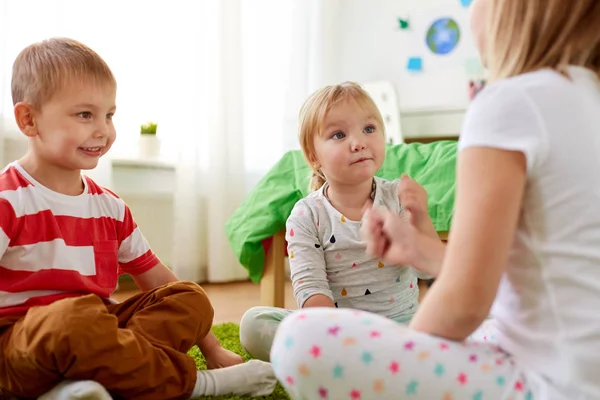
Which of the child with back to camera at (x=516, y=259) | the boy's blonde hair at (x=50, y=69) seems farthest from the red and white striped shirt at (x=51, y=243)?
the child with back to camera at (x=516, y=259)

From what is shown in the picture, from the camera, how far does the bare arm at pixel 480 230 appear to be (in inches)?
23.7

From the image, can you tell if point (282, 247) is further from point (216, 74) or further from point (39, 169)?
point (216, 74)

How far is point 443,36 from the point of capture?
10.6 ft

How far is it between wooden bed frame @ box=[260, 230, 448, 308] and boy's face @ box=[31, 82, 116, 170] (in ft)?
2.64

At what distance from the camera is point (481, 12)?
747 mm

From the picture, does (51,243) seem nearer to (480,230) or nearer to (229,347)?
(229,347)

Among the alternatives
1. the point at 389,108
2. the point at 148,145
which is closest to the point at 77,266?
the point at 148,145

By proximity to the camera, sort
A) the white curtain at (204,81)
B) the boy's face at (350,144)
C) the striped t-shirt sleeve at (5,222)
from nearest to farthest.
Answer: the striped t-shirt sleeve at (5,222)
the boy's face at (350,144)
the white curtain at (204,81)

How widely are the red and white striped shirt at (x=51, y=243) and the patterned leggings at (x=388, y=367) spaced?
52cm

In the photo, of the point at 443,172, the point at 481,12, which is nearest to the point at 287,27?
the point at 443,172

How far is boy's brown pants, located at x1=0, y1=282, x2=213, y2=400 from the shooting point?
86 centimetres

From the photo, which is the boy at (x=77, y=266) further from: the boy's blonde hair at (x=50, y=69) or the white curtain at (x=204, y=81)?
the white curtain at (x=204, y=81)

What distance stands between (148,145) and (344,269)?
145 cm

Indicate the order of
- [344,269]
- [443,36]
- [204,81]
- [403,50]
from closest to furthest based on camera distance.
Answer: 1. [344,269]
2. [204,81]
3. [443,36]
4. [403,50]
